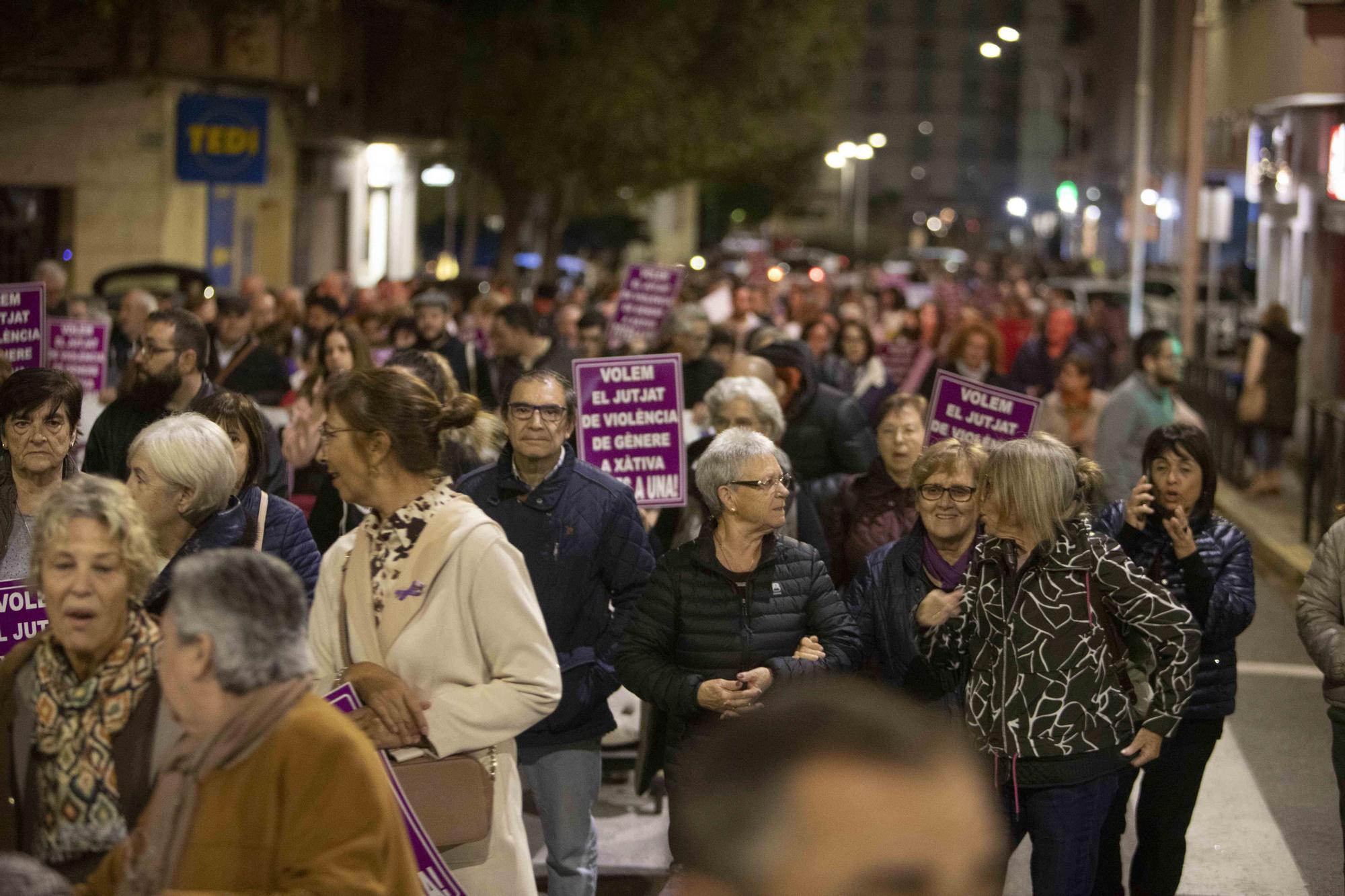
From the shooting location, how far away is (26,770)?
139 inches

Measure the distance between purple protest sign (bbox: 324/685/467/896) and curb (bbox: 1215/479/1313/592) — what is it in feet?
31.6

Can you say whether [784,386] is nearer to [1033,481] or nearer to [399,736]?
[1033,481]

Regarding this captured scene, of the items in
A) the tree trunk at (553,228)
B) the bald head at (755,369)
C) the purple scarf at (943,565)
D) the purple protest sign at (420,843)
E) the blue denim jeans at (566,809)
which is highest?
the tree trunk at (553,228)

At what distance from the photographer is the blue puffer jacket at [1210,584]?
602 cm

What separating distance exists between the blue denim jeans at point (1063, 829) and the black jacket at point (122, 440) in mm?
3186

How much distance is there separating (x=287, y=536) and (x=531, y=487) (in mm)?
880

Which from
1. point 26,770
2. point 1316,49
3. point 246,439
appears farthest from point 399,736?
point 1316,49

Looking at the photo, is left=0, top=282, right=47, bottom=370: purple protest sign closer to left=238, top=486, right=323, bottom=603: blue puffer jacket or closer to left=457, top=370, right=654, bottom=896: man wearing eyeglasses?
left=457, top=370, right=654, bottom=896: man wearing eyeglasses

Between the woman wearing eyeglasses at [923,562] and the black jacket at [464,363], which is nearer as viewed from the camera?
the woman wearing eyeglasses at [923,562]

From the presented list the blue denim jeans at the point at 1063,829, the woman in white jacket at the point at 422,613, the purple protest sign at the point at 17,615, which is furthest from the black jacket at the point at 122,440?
the blue denim jeans at the point at 1063,829

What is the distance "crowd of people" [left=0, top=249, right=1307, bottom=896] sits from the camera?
10.3 feet

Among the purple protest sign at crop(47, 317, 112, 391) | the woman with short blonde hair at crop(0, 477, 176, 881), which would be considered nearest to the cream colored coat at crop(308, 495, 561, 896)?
the woman with short blonde hair at crop(0, 477, 176, 881)

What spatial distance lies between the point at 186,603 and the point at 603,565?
2.79 metres

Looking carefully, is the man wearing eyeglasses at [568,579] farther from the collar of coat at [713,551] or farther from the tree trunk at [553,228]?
the tree trunk at [553,228]
